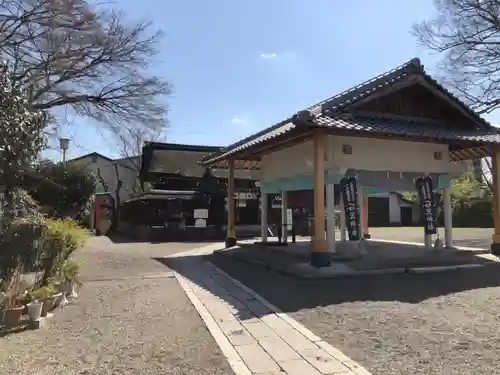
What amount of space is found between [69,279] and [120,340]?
3009 mm

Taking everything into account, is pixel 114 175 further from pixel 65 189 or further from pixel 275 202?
pixel 275 202

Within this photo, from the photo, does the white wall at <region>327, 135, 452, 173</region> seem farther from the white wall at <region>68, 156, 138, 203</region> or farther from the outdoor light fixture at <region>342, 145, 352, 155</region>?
the white wall at <region>68, 156, 138, 203</region>

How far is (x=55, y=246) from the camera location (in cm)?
757

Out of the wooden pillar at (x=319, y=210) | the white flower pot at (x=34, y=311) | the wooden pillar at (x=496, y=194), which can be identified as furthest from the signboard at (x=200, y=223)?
the white flower pot at (x=34, y=311)

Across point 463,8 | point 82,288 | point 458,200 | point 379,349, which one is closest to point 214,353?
point 379,349

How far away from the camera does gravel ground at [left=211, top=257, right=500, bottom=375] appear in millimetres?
4414

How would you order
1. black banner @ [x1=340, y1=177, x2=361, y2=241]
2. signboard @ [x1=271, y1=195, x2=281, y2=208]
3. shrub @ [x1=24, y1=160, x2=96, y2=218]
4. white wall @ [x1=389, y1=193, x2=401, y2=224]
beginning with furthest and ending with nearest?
1. white wall @ [x1=389, y1=193, x2=401, y2=224]
2. signboard @ [x1=271, y1=195, x2=281, y2=208]
3. shrub @ [x1=24, y1=160, x2=96, y2=218]
4. black banner @ [x1=340, y1=177, x2=361, y2=241]

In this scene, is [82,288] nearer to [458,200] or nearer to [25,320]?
[25,320]

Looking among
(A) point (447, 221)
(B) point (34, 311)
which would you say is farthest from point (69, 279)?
(A) point (447, 221)

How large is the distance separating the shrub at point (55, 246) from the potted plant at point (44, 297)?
1.93 ft

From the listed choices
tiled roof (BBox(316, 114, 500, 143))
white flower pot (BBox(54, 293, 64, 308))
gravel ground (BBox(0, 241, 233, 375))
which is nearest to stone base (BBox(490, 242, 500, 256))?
tiled roof (BBox(316, 114, 500, 143))

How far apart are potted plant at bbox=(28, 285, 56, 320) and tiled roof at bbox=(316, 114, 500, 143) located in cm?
636

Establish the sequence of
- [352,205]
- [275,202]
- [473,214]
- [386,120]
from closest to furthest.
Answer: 1. [352,205]
2. [386,120]
3. [275,202]
4. [473,214]

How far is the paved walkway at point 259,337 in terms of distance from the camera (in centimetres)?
427
